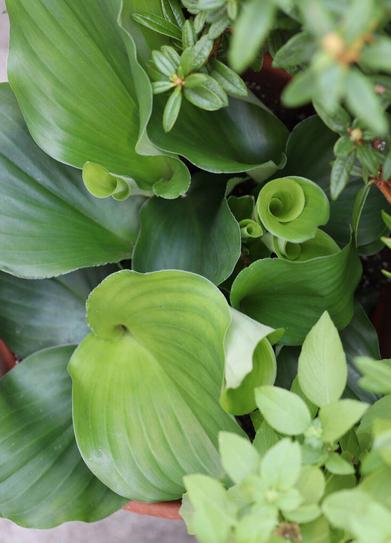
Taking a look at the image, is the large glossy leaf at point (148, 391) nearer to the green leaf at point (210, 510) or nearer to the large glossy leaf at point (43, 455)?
the large glossy leaf at point (43, 455)

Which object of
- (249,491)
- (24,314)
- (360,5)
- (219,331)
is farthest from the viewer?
(24,314)

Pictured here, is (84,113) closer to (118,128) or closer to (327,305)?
(118,128)

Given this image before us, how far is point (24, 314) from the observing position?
0.72 meters

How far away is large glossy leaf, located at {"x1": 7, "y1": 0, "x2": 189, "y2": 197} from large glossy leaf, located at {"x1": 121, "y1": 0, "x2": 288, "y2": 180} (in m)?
0.02

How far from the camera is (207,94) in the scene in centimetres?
51

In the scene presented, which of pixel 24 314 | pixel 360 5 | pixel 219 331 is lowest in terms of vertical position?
pixel 24 314

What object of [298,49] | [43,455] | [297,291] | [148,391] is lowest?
[43,455]

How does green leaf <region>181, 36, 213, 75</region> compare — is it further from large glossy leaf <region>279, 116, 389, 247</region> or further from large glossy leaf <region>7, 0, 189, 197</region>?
large glossy leaf <region>279, 116, 389, 247</region>

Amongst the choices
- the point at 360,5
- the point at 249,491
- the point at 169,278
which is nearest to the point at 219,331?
the point at 169,278

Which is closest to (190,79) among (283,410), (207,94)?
(207,94)

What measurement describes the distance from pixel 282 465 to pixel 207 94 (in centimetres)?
28

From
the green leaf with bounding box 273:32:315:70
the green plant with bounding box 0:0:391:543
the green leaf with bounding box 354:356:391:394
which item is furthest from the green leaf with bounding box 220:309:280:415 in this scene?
the green leaf with bounding box 273:32:315:70

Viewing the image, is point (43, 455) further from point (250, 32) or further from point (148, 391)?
point (250, 32)

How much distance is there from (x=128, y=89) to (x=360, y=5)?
1.26 feet
